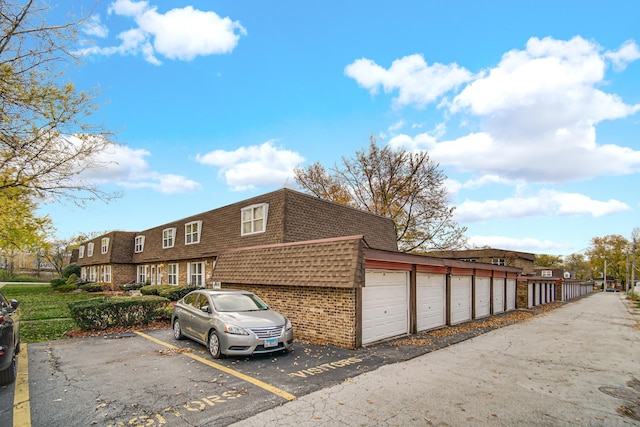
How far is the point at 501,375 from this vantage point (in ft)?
25.3

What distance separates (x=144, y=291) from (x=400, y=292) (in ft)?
59.3

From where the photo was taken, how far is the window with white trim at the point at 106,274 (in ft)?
112

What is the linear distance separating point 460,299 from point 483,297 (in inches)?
132

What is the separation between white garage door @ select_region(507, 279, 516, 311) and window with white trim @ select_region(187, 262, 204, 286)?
18.7 metres

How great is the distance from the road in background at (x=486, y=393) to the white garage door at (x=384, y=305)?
1782mm

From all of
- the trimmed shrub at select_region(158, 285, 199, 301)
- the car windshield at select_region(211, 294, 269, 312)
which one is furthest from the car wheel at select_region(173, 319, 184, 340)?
the trimmed shrub at select_region(158, 285, 199, 301)

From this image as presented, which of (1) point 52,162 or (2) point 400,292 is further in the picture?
(2) point 400,292

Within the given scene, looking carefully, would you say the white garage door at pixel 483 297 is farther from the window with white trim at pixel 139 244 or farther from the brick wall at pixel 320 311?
the window with white trim at pixel 139 244

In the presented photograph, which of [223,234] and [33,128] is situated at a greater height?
[33,128]

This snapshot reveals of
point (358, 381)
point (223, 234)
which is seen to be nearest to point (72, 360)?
point (358, 381)

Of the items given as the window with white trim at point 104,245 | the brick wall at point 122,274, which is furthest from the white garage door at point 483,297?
the window with white trim at point 104,245

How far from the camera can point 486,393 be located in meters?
6.52

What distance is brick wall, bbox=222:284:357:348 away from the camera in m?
9.90

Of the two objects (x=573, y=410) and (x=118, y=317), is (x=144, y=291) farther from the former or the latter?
(x=573, y=410)
